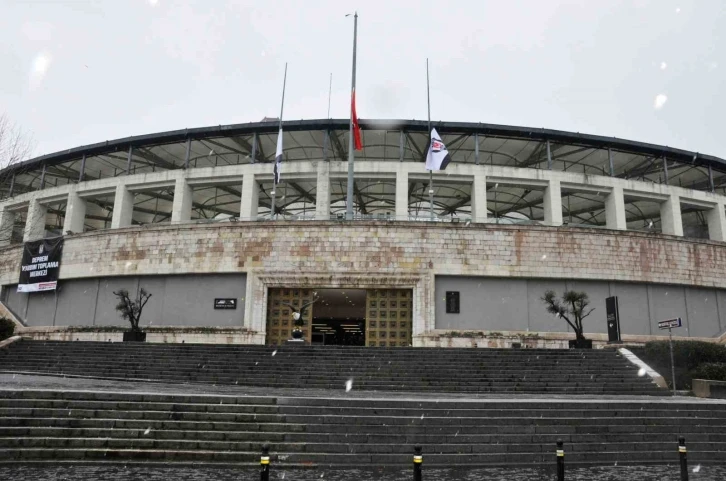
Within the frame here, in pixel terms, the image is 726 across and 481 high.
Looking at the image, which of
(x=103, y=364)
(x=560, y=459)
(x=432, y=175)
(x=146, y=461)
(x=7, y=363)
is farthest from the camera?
(x=432, y=175)

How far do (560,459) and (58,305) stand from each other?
31.8 metres

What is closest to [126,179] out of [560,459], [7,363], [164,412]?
[7,363]

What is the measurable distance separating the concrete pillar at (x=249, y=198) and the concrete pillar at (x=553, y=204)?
Result: 16519 mm

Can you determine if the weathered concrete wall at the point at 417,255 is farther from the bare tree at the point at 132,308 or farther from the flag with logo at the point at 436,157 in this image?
the flag with logo at the point at 436,157

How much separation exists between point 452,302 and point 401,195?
6.74 meters

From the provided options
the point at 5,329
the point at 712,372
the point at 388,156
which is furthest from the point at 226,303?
the point at 712,372

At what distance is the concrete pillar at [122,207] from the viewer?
32812 millimetres

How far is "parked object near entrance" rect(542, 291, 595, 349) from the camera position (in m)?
23.1

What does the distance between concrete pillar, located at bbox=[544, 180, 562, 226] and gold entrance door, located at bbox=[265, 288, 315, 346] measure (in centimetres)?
1397

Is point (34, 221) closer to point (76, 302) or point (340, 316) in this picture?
point (76, 302)

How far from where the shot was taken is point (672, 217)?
107 ft

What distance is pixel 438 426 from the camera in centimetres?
1123

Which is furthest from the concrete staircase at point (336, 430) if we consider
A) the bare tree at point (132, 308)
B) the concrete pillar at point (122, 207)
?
the concrete pillar at point (122, 207)

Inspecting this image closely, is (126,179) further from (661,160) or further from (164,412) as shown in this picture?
(661,160)
